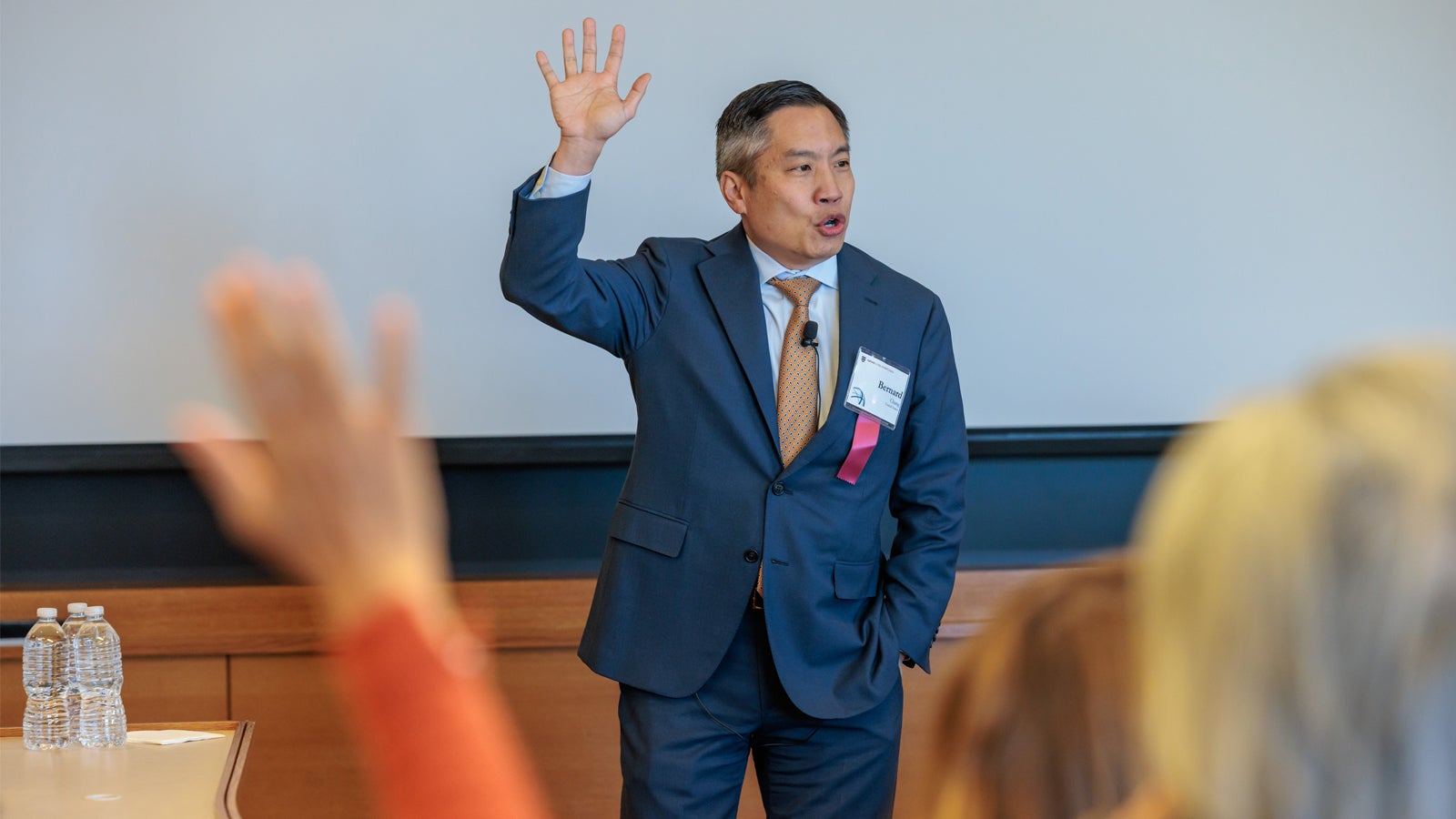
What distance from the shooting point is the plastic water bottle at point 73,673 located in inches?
96.5

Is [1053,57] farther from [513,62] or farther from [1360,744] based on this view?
[1360,744]

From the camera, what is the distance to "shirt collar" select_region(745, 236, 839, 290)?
264 centimetres

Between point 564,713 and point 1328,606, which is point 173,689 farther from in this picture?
point 1328,606

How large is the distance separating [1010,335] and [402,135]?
1.70 meters

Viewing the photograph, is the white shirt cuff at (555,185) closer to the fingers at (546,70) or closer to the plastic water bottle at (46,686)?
the fingers at (546,70)

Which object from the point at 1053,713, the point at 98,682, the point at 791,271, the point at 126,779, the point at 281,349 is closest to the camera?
the point at 281,349

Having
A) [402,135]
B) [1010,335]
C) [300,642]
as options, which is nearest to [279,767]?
[300,642]

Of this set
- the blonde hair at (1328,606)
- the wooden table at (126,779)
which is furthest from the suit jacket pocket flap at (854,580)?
the blonde hair at (1328,606)

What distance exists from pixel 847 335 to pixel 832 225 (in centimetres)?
22

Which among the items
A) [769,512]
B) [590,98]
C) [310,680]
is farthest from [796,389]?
[310,680]

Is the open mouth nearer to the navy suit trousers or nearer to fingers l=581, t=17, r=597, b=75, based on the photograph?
fingers l=581, t=17, r=597, b=75

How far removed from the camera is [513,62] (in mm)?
3438

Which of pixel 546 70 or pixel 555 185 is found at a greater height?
pixel 546 70

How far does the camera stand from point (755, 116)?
2.67m
